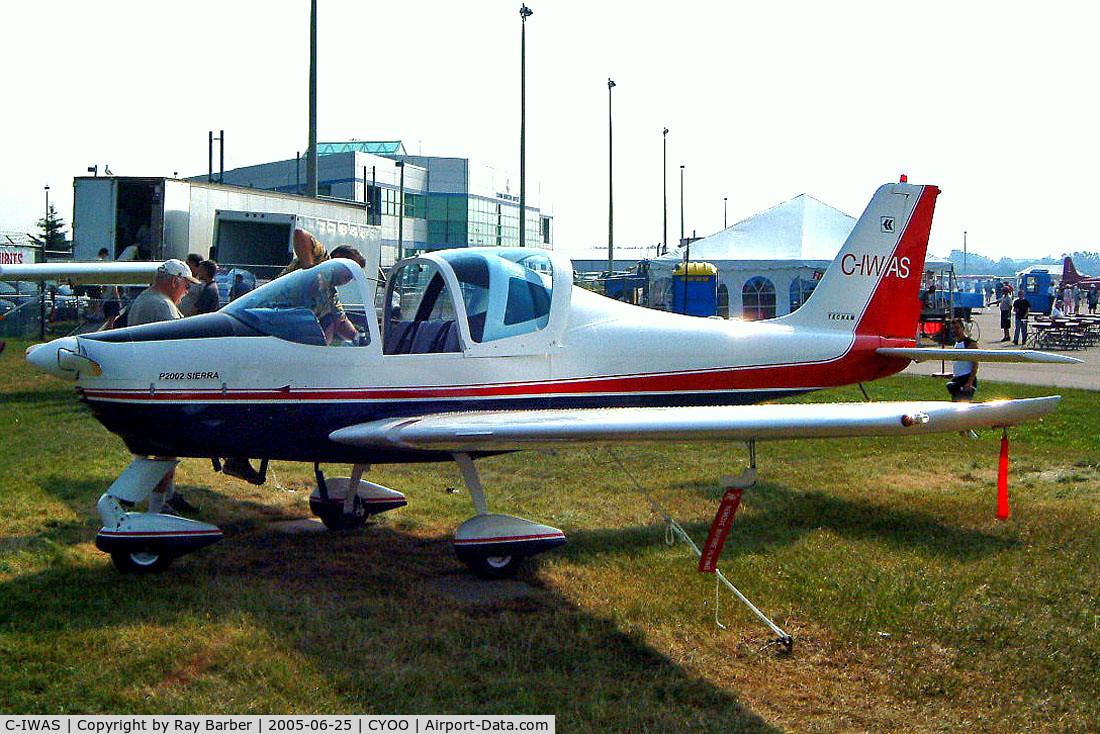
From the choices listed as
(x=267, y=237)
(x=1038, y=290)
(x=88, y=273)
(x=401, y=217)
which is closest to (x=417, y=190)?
(x=401, y=217)

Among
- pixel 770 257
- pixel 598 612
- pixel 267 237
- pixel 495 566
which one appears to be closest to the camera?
pixel 598 612

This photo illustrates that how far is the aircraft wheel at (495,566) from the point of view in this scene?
5.84m

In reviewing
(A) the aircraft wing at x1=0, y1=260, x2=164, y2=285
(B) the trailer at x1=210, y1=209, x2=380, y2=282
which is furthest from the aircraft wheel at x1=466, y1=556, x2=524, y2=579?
(B) the trailer at x1=210, y1=209, x2=380, y2=282

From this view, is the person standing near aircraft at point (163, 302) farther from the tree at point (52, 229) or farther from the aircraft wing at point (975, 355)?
the tree at point (52, 229)

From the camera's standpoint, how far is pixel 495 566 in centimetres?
589

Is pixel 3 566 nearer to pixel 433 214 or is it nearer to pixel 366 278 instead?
pixel 366 278

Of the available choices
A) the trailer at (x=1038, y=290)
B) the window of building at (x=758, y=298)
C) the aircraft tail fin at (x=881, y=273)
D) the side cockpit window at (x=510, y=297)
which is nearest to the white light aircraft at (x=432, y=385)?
the side cockpit window at (x=510, y=297)

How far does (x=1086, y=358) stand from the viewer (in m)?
23.6

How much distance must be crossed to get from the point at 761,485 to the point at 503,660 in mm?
4626

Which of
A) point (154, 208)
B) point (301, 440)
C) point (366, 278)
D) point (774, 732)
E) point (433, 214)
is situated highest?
point (433, 214)

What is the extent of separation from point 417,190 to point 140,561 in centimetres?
6093

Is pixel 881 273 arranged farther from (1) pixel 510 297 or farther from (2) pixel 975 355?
(1) pixel 510 297

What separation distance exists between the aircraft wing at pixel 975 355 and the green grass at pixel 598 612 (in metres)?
1.18

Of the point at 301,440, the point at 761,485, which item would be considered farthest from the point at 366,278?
the point at 761,485
